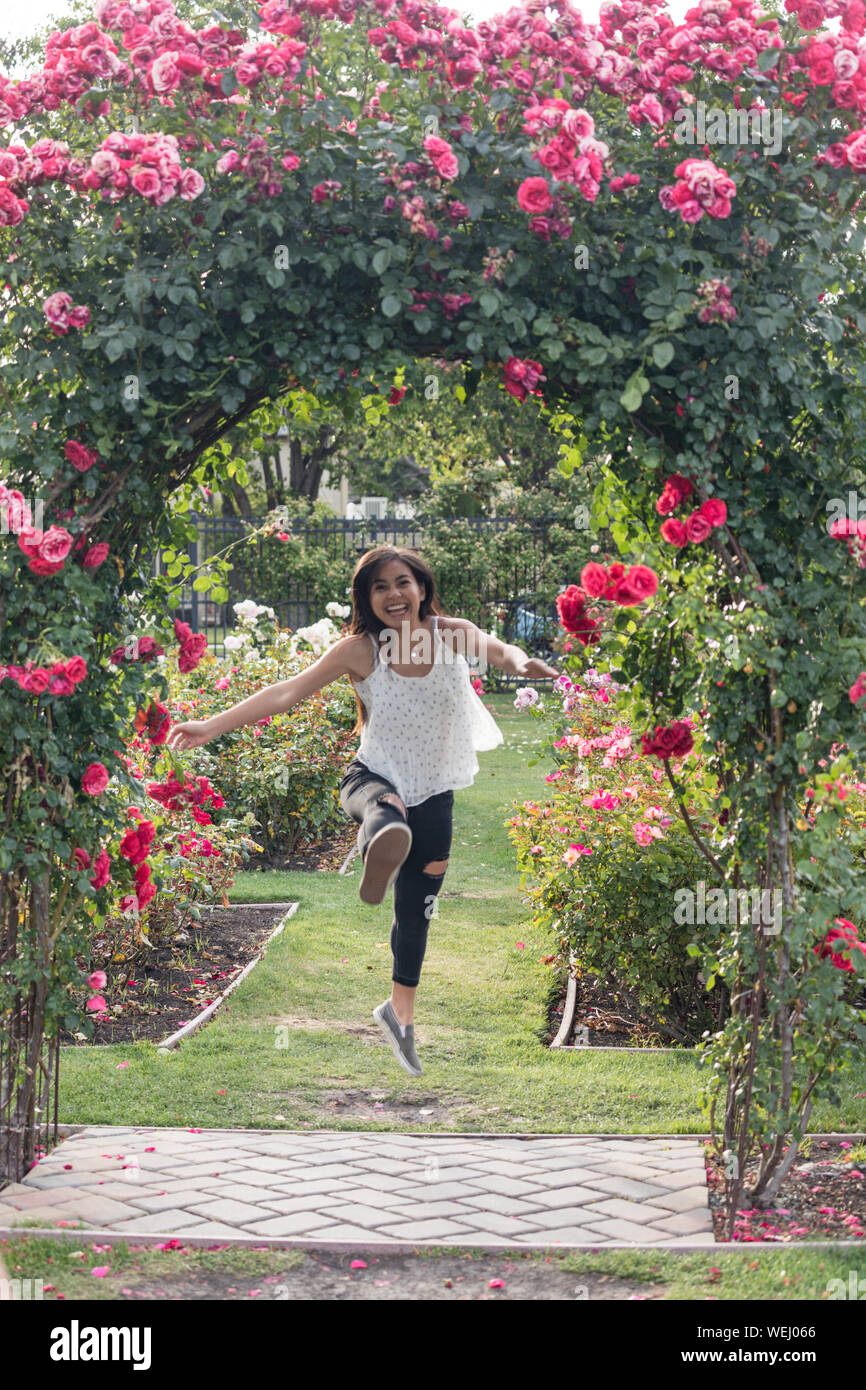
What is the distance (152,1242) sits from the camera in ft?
12.5

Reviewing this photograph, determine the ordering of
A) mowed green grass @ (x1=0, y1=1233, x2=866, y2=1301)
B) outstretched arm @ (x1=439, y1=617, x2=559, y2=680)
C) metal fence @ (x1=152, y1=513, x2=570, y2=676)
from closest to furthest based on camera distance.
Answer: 1. mowed green grass @ (x1=0, y1=1233, x2=866, y2=1301)
2. outstretched arm @ (x1=439, y1=617, x2=559, y2=680)
3. metal fence @ (x1=152, y1=513, x2=570, y2=676)

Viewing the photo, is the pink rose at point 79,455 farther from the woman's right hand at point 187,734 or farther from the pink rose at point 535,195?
the pink rose at point 535,195

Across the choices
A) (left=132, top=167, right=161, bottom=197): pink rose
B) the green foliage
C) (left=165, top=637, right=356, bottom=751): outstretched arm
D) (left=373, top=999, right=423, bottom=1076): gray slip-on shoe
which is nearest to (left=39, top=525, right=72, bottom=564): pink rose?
(left=165, top=637, right=356, bottom=751): outstretched arm

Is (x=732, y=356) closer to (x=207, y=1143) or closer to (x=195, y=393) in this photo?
(x=195, y=393)

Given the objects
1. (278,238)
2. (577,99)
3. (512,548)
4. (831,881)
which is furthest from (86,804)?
(512,548)

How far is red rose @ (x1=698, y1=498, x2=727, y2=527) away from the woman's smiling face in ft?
4.50

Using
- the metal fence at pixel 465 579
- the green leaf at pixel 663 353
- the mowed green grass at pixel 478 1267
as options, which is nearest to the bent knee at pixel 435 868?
the mowed green grass at pixel 478 1267

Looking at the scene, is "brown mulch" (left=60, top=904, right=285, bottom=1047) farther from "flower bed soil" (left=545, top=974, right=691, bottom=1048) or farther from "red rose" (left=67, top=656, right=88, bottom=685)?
"red rose" (left=67, top=656, right=88, bottom=685)

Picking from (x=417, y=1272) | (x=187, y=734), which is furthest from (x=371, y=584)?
(x=417, y=1272)

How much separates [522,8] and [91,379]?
1.62 metres

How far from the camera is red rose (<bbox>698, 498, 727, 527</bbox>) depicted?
12.6ft

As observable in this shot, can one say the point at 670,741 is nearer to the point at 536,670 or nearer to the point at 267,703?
the point at 536,670

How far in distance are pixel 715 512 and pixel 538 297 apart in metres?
0.84

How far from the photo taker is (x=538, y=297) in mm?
4012
